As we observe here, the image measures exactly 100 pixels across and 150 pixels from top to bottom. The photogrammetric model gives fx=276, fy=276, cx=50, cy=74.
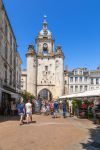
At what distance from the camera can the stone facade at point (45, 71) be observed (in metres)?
71.6

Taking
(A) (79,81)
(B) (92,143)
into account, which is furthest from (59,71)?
(B) (92,143)

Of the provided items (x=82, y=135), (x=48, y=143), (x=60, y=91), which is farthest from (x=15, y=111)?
(x=60, y=91)

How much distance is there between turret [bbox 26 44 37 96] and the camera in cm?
7169

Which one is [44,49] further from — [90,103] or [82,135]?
[82,135]

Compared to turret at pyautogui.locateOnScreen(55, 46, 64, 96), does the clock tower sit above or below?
above

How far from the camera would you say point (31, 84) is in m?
71.7

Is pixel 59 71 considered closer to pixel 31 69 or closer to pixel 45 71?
pixel 45 71

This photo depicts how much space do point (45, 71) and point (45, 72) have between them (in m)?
0.33

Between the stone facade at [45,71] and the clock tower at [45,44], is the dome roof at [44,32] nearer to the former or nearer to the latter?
the clock tower at [45,44]

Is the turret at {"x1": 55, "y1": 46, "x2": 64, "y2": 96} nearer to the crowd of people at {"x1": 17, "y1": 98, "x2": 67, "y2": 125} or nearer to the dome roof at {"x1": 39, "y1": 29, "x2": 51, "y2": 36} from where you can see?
the dome roof at {"x1": 39, "y1": 29, "x2": 51, "y2": 36}

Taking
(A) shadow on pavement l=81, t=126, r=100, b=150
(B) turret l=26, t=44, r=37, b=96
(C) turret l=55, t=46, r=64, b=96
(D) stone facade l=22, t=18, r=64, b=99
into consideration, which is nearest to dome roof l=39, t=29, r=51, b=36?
(D) stone facade l=22, t=18, r=64, b=99

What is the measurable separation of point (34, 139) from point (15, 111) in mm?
16325

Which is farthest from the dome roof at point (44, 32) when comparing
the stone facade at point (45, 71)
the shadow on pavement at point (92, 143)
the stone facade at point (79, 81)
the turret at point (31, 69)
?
the shadow on pavement at point (92, 143)

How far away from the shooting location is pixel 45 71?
73812 millimetres
